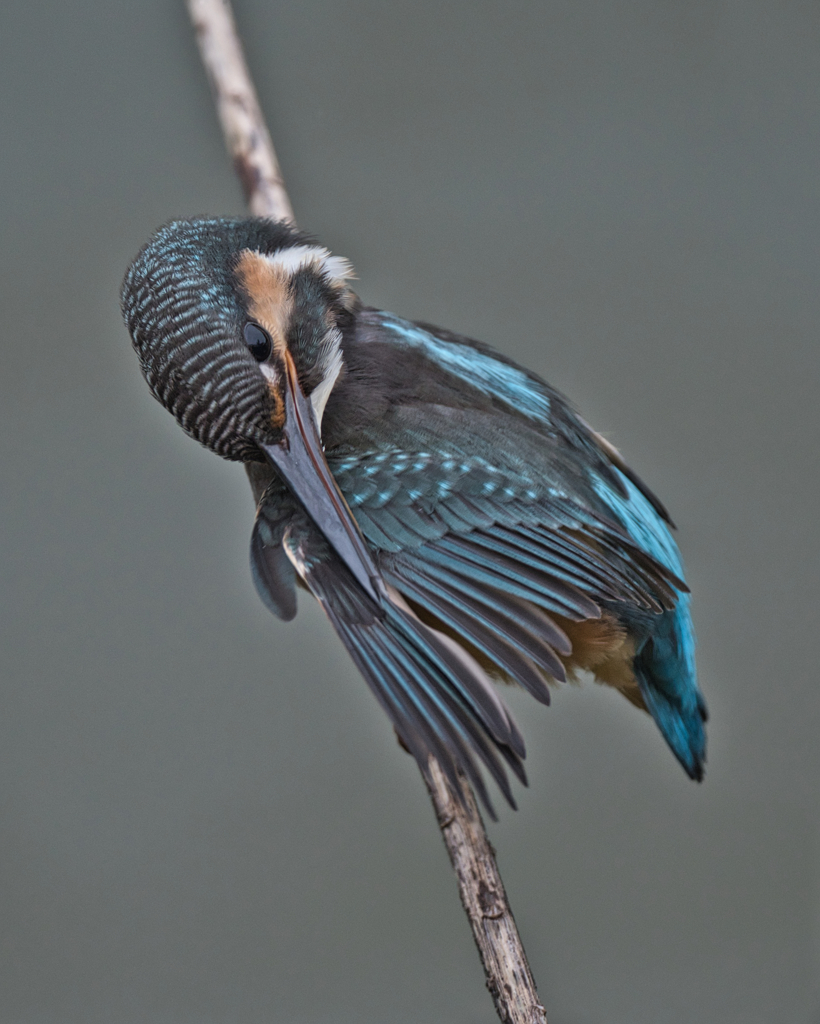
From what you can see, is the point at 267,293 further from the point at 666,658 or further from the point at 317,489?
the point at 666,658

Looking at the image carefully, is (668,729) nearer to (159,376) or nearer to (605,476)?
(605,476)

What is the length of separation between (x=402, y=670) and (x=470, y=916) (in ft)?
1.40

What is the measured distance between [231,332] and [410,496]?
33 cm

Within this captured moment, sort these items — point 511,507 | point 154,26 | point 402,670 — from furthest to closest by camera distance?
1. point 154,26
2. point 511,507
3. point 402,670

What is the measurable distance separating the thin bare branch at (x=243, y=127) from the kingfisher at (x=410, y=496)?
0.38 metres

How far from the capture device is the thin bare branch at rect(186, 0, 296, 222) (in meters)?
1.91

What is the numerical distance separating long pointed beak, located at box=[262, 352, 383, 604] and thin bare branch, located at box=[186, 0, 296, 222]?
72 centimetres

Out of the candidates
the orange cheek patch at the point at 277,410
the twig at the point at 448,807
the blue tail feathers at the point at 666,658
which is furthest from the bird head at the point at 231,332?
the blue tail feathers at the point at 666,658

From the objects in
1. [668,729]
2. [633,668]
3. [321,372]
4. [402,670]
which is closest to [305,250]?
[321,372]

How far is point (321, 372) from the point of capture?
1448 mm

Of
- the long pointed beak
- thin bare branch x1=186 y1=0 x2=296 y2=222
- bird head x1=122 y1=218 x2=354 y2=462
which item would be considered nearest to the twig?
thin bare branch x1=186 y1=0 x2=296 y2=222

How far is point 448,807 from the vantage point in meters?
1.50

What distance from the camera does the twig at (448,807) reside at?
130cm

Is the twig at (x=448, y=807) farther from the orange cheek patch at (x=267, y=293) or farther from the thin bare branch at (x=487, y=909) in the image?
the orange cheek patch at (x=267, y=293)
